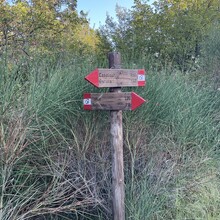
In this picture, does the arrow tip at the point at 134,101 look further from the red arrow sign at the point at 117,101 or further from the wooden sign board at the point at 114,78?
the wooden sign board at the point at 114,78

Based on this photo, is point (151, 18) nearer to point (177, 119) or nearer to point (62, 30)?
point (62, 30)

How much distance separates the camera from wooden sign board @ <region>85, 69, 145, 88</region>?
3012 millimetres

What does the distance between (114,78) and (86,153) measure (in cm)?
91

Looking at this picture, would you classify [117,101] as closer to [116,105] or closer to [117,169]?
[116,105]

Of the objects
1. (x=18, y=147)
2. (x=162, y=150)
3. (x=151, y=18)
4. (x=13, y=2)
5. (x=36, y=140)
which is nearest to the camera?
(x=18, y=147)

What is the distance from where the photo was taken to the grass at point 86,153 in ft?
9.36

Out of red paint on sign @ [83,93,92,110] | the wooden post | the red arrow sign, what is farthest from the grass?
the red arrow sign

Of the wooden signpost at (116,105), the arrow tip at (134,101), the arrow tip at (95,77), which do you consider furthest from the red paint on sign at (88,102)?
the arrow tip at (134,101)

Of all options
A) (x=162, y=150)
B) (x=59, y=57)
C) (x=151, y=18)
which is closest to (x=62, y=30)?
(x=151, y=18)

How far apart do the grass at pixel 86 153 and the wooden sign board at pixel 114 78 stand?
54cm

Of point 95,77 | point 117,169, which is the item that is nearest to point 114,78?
point 95,77

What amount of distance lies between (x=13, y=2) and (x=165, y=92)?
17.1 ft

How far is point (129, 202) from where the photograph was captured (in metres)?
3.20

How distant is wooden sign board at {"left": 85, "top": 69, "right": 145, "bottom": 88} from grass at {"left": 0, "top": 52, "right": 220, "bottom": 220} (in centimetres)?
54
